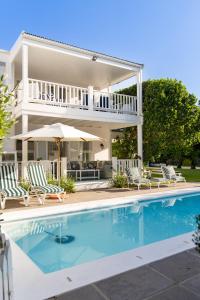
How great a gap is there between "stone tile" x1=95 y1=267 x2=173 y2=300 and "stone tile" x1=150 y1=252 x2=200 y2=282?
18 centimetres

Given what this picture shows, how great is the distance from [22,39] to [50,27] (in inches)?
151

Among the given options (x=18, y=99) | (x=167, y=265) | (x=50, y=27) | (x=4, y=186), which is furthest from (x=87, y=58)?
(x=167, y=265)

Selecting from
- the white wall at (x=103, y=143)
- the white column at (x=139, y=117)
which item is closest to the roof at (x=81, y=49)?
the white column at (x=139, y=117)

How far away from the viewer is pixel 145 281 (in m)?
3.88

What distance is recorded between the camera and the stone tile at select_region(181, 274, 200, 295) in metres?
3.60

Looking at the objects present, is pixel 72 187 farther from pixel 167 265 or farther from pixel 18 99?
pixel 167 265

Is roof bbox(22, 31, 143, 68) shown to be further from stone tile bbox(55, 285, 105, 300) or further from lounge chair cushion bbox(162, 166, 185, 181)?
stone tile bbox(55, 285, 105, 300)

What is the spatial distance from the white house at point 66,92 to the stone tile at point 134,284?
32.6 feet

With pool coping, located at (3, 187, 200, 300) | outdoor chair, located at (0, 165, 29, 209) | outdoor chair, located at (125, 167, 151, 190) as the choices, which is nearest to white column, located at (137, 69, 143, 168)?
outdoor chair, located at (125, 167, 151, 190)

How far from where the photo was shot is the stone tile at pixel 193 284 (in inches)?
142

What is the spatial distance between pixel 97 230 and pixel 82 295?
442cm

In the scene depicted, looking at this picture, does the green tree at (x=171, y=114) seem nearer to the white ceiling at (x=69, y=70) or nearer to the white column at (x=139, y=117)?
the white column at (x=139, y=117)

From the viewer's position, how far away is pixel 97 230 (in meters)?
7.93

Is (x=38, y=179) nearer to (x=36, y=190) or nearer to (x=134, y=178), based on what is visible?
(x=36, y=190)
